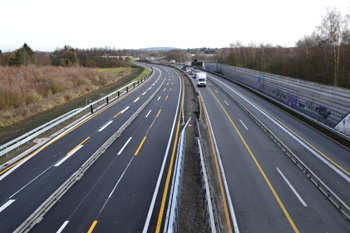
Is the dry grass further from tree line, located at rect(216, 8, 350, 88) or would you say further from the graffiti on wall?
tree line, located at rect(216, 8, 350, 88)

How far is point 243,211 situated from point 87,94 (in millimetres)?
42317

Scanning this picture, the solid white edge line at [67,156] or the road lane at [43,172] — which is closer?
the road lane at [43,172]

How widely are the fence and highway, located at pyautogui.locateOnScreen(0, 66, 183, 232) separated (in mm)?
14699

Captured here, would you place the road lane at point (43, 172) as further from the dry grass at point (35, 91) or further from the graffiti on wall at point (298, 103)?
the graffiti on wall at point (298, 103)

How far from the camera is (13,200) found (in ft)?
35.0

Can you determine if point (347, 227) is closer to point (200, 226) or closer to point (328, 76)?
point (200, 226)

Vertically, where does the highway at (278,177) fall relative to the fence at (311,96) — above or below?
below

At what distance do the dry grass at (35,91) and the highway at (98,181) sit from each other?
552 inches

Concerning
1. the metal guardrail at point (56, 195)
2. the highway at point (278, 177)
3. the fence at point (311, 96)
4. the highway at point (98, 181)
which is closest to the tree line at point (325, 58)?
the fence at point (311, 96)

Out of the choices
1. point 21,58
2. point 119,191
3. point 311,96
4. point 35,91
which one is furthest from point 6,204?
point 21,58

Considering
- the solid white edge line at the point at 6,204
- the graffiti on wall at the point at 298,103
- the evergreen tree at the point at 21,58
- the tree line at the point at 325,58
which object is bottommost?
the solid white edge line at the point at 6,204

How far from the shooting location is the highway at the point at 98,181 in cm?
926

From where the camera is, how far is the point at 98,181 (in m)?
12.2

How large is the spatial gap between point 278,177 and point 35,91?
41650 millimetres
